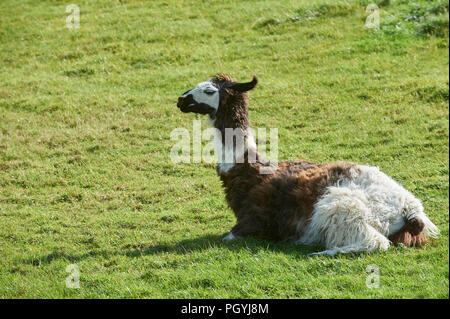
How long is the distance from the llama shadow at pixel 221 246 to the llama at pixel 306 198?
0.38ft

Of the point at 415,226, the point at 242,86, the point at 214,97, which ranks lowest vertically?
the point at 415,226

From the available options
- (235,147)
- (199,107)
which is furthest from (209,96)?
(235,147)

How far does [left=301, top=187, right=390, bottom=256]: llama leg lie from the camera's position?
21.0 ft

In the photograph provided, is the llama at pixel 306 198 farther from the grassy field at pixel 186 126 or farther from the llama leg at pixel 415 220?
the grassy field at pixel 186 126

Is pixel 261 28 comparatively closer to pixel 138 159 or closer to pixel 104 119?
pixel 104 119

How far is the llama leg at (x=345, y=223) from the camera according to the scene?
6387mm

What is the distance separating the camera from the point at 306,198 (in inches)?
270

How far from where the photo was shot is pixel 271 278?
19.4ft

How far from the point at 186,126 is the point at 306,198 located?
6.20 meters

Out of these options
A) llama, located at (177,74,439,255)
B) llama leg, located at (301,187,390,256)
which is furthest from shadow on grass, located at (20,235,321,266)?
llama leg, located at (301,187,390,256)

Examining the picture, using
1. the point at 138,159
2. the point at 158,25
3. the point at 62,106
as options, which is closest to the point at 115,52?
the point at 158,25

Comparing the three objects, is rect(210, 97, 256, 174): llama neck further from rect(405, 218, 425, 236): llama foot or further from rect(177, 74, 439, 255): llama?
rect(405, 218, 425, 236): llama foot

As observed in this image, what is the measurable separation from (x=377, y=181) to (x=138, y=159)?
555cm

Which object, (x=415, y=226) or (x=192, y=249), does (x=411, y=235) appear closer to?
(x=415, y=226)
